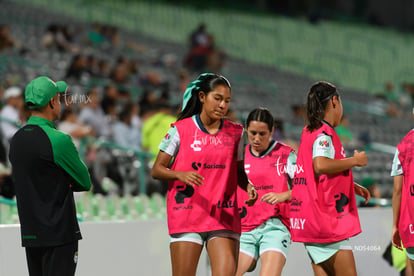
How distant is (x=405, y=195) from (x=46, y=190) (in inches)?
88.4

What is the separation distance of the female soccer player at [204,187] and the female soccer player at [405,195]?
95cm

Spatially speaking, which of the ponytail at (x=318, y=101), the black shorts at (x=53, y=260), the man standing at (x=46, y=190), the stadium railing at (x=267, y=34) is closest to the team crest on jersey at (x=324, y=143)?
the ponytail at (x=318, y=101)

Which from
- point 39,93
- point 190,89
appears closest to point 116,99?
point 190,89

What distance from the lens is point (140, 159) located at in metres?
10.8

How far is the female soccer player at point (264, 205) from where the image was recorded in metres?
5.77

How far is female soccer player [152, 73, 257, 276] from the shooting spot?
4.82 m

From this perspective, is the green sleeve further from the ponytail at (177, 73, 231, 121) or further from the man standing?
the ponytail at (177, 73, 231, 121)

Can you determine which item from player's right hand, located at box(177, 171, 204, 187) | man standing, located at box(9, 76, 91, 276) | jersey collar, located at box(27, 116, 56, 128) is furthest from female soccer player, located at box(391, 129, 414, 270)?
jersey collar, located at box(27, 116, 56, 128)

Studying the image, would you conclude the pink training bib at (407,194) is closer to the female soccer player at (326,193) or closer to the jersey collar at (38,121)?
the female soccer player at (326,193)

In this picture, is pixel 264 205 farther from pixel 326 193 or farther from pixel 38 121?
pixel 38 121

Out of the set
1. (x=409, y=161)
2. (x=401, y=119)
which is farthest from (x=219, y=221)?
(x=401, y=119)

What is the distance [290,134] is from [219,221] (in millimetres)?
11108

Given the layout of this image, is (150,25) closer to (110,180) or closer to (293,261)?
(110,180)

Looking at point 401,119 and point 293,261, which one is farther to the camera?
point 401,119
